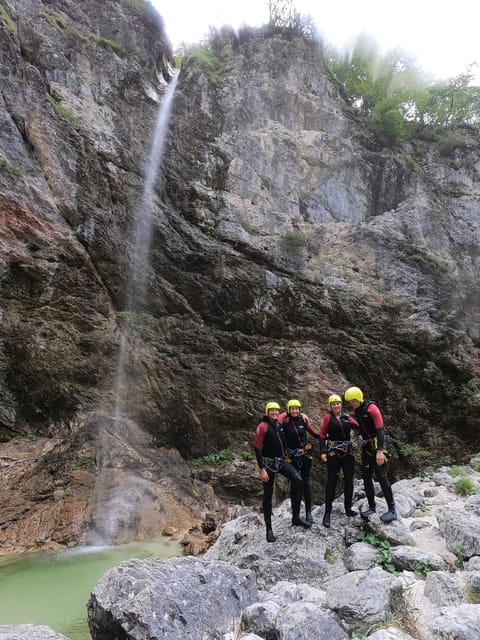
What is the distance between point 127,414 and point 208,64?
15.2 meters

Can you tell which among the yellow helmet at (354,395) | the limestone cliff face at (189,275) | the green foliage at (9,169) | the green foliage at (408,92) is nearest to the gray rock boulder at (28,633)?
the yellow helmet at (354,395)

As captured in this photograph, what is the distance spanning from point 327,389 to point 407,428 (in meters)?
2.95

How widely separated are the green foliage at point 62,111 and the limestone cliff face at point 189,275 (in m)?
0.04

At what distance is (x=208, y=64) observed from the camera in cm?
1789

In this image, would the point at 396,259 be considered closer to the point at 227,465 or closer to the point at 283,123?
the point at 283,123

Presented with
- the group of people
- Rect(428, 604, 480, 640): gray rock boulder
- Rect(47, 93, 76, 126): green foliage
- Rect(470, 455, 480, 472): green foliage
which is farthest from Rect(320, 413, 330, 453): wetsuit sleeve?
Rect(47, 93, 76, 126): green foliage

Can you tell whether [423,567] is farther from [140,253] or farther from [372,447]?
[140,253]

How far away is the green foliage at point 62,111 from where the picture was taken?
1304 centimetres

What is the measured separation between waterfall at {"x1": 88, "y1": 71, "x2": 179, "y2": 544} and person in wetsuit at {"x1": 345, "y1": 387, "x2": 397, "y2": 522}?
5.19m

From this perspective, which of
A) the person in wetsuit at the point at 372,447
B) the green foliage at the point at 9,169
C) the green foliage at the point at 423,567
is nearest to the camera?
the green foliage at the point at 423,567

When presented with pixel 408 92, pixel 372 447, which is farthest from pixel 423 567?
pixel 408 92

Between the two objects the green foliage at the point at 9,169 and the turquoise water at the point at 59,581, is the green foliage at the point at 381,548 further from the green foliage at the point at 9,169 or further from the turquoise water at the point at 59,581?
the green foliage at the point at 9,169

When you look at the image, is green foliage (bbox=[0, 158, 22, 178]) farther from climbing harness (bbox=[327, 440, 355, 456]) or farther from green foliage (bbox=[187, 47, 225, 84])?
climbing harness (bbox=[327, 440, 355, 456])

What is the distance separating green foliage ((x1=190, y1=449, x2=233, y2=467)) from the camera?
37.9 feet
